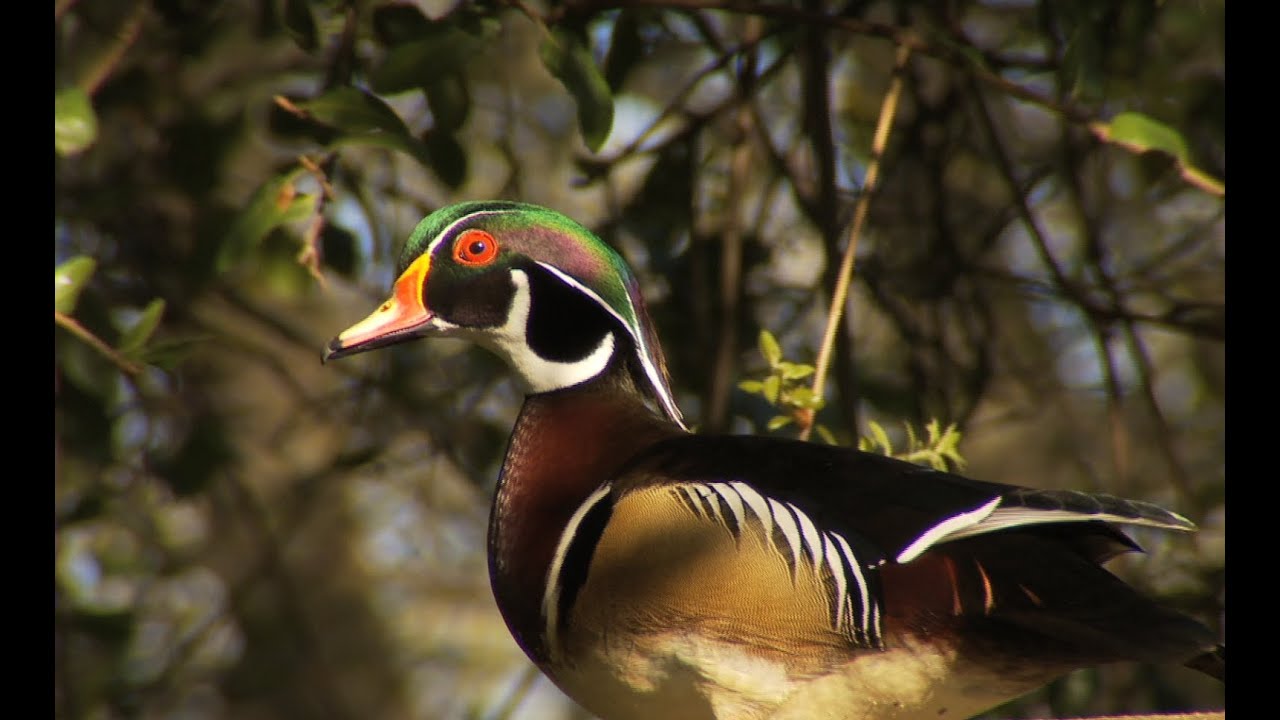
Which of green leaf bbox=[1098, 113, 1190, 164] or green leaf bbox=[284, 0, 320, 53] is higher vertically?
green leaf bbox=[1098, 113, 1190, 164]

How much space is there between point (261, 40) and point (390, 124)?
2.13 ft

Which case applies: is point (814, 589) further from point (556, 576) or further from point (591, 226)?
point (591, 226)

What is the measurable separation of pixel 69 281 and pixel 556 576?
786 mm

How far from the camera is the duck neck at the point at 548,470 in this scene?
68.0 inches

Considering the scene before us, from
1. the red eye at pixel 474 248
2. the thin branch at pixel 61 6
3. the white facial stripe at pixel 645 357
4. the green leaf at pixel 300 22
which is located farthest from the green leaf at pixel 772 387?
the thin branch at pixel 61 6

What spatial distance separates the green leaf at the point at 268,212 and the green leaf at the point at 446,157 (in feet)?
1.01

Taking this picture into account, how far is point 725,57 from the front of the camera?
2.58 metres

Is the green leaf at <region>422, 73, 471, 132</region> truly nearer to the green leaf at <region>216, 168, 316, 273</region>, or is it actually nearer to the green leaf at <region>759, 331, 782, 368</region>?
the green leaf at <region>216, 168, 316, 273</region>

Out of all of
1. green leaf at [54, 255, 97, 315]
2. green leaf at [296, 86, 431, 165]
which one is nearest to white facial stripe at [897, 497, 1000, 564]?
green leaf at [296, 86, 431, 165]

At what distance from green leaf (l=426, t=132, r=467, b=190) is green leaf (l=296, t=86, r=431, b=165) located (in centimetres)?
33

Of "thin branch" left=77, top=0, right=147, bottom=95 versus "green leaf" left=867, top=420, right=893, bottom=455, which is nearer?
"green leaf" left=867, top=420, right=893, bottom=455

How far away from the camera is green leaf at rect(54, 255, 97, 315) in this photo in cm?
190

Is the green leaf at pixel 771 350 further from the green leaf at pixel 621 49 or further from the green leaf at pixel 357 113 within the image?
the green leaf at pixel 621 49
